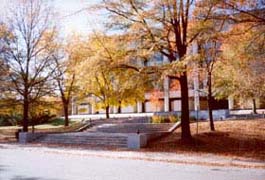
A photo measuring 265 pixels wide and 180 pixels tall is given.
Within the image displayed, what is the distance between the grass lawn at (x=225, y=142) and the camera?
17.2 meters

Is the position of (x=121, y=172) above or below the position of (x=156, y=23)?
below

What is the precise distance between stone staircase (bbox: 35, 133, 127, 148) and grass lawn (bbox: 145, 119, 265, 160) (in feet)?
6.75

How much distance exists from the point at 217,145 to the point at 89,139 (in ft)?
26.6

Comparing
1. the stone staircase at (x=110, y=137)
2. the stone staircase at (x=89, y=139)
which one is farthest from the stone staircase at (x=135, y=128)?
the stone staircase at (x=89, y=139)

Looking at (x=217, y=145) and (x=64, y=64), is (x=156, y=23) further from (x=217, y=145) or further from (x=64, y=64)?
(x=64, y=64)

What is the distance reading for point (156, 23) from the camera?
19.0m

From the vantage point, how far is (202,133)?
71.8 feet

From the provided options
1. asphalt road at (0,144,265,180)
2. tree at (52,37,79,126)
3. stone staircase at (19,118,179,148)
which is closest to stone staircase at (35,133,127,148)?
stone staircase at (19,118,179,148)

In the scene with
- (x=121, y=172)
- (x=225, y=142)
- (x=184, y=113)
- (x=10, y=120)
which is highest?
(x=184, y=113)

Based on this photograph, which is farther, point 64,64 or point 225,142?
point 64,64

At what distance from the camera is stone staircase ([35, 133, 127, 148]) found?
21.8 m

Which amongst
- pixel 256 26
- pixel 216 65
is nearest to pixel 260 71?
pixel 216 65

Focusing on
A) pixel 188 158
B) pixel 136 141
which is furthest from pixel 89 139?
pixel 188 158

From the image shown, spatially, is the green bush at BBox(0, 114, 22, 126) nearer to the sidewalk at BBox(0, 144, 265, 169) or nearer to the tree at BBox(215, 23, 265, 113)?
the tree at BBox(215, 23, 265, 113)
